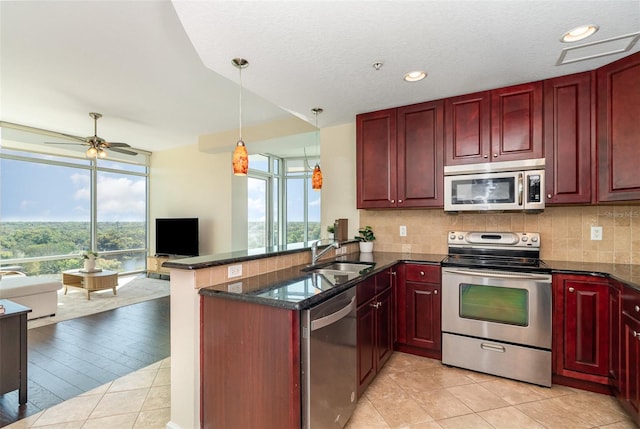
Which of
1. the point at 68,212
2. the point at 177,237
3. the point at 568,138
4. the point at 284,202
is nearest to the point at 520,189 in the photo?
the point at 568,138

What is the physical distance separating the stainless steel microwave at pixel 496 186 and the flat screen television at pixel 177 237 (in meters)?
5.02

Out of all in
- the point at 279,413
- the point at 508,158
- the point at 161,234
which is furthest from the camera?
the point at 161,234

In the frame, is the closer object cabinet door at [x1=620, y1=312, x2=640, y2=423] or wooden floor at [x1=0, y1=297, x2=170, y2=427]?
cabinet door at [x1=620, y1=312, x2=640, y2=423]

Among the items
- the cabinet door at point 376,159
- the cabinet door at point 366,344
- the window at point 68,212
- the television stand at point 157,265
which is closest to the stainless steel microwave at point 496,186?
the cabinet door at point 376,159

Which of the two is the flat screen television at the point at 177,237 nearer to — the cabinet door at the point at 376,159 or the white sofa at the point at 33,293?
the white sofa at the point at 33,293

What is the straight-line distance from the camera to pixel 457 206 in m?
2.81

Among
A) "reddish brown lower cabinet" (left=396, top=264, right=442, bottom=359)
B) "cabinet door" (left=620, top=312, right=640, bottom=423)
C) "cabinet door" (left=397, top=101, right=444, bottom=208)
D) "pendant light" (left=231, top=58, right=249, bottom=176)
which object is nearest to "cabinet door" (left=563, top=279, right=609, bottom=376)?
"cabinet door" (left=620, top=312, right=640, bottom=423)

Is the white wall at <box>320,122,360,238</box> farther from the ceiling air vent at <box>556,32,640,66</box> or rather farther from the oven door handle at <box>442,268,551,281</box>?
the ceiling air vent at <box>556,32,640,66</box>

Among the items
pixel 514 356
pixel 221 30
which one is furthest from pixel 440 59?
pixel 514 356

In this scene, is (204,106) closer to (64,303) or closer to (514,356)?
(64,303)

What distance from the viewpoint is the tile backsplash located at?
2508mm

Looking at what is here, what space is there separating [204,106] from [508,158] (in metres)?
3.79

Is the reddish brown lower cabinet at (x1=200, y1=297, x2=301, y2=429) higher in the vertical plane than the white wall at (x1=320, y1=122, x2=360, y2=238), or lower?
lower

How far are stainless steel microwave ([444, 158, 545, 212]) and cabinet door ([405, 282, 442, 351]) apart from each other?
0.81 meters
